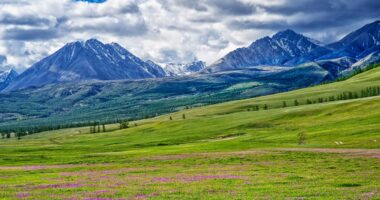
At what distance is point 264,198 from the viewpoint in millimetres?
30891

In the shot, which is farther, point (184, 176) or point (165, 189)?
point (184, 176)

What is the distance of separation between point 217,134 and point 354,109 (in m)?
56.1

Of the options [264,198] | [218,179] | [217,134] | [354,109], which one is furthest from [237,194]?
[354,109]

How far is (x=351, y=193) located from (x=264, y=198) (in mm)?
6362

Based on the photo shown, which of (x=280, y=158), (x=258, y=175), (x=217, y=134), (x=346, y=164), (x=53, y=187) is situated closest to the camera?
(x=53, y=187)

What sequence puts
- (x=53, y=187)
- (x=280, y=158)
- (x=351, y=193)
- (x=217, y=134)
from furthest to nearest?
(x=217, y=134), (x=280, y=158), (x=53, y=187), (x=351, y=193)

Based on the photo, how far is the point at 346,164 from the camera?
55.6 meters

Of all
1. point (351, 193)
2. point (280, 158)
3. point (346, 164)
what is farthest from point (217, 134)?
Result: point (351, 193)

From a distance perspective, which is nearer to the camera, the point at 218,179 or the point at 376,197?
the point at 376,197

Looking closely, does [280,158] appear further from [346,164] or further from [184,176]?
[184,176]

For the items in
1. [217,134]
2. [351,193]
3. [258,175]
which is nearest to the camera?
[351,193]

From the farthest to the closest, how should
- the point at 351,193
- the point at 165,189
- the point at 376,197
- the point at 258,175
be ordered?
the point at 258,175
the point at 165,189
the point at 351,193
the point at 376,197

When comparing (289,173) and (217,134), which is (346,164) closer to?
(289,173)

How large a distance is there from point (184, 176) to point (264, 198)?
64.7 ft
